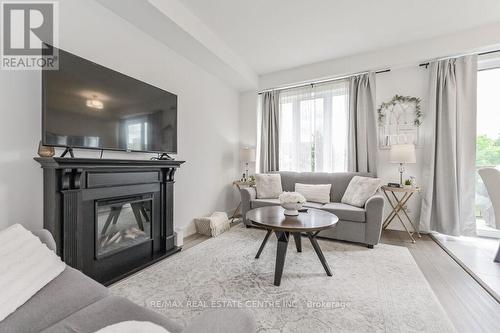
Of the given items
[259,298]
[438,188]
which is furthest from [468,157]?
[259,298]

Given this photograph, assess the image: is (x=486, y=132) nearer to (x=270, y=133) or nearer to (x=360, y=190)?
(x=360, y=190)

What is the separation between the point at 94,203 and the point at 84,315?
128 centimetres

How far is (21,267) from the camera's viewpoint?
103 centimetres

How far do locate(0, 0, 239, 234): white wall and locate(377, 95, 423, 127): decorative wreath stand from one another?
8.72 ft

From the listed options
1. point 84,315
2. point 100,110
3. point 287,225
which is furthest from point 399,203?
point 100,110

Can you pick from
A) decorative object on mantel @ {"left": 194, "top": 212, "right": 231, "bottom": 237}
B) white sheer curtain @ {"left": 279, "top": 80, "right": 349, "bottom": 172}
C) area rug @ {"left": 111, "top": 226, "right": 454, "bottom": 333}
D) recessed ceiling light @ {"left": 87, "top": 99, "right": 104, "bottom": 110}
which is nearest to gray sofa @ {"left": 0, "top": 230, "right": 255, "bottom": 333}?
area rug @ {"left": 111, "top": 226, "right": 454, "bottom": 333}

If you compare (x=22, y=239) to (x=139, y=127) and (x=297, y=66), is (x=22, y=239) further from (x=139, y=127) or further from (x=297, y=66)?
(x=297, y=66)

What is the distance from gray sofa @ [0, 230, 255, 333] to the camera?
0.71m

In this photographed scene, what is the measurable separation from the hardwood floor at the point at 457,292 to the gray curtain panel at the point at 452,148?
2.03 ft

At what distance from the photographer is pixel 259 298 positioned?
1.73 m

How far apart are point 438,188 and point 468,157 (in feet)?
1.85

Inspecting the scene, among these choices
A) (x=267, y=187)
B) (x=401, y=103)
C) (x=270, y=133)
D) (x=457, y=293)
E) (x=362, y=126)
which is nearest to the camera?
(x=457, y=293)

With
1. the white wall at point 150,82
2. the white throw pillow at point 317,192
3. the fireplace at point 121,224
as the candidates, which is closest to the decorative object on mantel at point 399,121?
the white throw pillow at point 317,192

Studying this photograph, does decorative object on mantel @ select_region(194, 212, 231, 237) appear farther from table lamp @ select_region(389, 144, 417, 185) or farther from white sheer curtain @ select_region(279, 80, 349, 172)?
table lamp @ select_region(389, 144, 417, 185)
